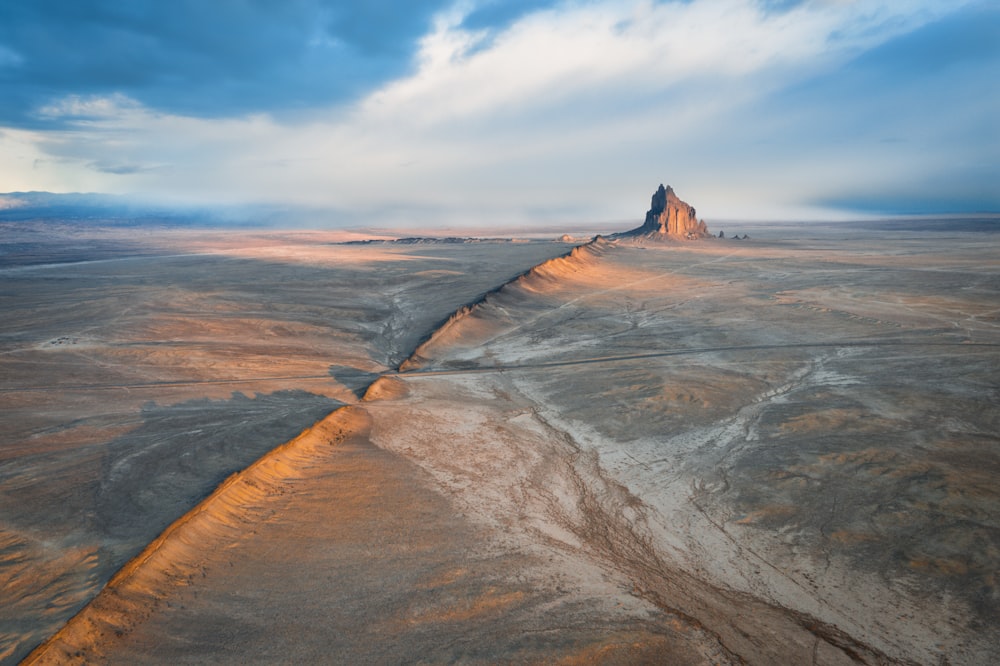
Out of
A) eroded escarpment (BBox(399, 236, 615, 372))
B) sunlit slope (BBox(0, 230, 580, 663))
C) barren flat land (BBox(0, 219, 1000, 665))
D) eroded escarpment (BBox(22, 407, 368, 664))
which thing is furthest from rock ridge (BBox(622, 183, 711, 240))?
eroded escarpment (BBox(22, 407, 368, 664))

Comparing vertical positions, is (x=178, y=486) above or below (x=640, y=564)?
above

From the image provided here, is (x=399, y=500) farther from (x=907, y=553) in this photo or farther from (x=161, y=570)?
(x=907, y=553)

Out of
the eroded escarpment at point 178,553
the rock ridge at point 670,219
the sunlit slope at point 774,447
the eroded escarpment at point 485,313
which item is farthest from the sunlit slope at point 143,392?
the rock ridge at point 670,219

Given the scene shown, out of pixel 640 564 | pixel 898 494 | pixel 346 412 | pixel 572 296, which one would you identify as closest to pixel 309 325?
pixel 346 412

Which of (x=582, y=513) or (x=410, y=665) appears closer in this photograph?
(x=410, y=665)

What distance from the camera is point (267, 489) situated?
449 inches

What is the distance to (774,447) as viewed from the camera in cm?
1370

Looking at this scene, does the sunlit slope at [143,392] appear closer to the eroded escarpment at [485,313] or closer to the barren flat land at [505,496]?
the barren flat land at [505,496]

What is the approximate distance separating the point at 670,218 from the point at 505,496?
92867 mm

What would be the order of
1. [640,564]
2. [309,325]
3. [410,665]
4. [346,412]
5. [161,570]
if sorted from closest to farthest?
[410,665]
[161,570]
[640,564]
[346,412]
[309,325]

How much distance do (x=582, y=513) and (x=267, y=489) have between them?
21.6ft

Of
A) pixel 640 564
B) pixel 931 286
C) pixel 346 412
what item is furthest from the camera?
pixel 931 286

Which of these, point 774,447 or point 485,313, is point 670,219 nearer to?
point 485,313

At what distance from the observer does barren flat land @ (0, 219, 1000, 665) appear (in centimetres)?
747
